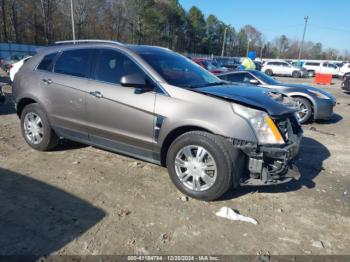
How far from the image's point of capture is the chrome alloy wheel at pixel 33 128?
4.97 metres

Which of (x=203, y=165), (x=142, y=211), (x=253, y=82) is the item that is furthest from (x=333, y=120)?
(x=142, y=211)

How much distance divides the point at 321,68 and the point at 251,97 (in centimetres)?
3657

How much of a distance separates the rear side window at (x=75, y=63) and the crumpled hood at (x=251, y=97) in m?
1.77

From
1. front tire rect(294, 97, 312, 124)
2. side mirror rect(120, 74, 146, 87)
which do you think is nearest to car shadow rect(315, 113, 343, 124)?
front tire rect(294, 97, 312, 124)

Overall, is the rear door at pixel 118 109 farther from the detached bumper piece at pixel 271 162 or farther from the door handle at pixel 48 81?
the detached bumper piece at pixel 271 162

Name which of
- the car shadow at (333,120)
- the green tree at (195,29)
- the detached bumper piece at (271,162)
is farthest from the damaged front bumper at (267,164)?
the green tree at (195,29)

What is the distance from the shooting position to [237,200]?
144 inches

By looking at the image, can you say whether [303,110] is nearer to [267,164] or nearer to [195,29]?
[267,164]

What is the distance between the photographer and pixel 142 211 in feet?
11.0

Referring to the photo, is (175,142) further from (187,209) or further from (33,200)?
(33,200)

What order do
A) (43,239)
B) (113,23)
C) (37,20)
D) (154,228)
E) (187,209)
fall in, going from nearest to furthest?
(43,239) < (154,228) < (187,209) < (37,20) < (113,23)

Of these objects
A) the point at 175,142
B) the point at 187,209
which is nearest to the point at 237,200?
the point at 187,209

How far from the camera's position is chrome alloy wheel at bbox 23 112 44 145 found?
16.3ft

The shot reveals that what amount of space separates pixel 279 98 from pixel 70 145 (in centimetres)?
371
